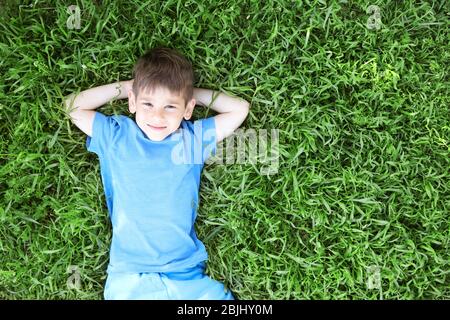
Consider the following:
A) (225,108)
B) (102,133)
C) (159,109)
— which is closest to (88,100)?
(102,133)

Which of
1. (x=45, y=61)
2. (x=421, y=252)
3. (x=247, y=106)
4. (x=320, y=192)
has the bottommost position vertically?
(x=421, y=252)

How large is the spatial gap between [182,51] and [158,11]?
24cm

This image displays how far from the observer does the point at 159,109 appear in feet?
7.38

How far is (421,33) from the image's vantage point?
8.26 ft

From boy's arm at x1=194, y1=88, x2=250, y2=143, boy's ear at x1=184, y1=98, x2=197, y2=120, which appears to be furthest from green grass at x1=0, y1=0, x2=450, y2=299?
boy's ear at x1=184, y1=98, x2=197, y2=120

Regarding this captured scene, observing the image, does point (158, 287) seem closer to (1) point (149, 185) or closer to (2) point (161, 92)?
(1) point (149, 185)

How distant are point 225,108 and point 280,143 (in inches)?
13.7

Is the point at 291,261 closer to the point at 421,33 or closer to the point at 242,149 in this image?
the point at 242,149

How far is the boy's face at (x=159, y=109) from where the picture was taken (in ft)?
7.37

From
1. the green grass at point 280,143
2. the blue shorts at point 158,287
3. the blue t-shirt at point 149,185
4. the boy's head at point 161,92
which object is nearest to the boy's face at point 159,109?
the boy's head at point 161,92

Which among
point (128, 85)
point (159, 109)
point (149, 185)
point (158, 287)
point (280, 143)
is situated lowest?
point (158, 287)

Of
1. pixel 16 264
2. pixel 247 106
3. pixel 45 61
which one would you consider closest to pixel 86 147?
pixel 45 61

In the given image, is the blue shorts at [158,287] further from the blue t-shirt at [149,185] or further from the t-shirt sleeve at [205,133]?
the t-shirt sleeve at [205,133]

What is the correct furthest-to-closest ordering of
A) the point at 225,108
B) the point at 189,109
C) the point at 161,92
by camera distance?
the point at 225,108 < the point at 189,109 < the point at 161,92
